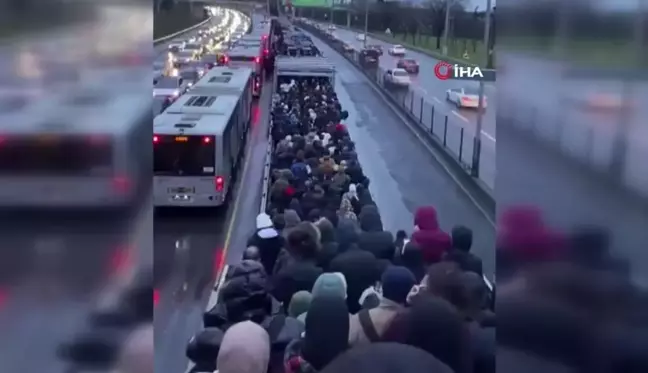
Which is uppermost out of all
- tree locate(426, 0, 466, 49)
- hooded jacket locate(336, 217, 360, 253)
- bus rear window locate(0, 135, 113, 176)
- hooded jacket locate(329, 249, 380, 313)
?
tree locate(426, 0, 466, 49)

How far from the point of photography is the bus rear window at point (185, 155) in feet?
24.2

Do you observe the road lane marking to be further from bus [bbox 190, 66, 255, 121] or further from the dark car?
the dark car

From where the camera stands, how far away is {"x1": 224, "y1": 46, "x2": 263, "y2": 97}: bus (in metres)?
15.7

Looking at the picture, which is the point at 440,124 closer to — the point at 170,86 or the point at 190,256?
the point at 170,86

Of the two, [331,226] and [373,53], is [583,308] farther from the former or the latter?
[373,53]

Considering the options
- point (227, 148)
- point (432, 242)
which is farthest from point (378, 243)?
point (227, 148)

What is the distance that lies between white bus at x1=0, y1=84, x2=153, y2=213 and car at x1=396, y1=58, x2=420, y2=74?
12.5 meters

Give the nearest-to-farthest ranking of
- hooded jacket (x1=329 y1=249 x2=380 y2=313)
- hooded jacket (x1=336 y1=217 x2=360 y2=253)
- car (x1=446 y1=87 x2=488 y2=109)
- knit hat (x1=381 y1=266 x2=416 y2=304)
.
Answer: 1. knit hat (x1=381 y1=266 x2=416 y2=304)
2. hooded jacket (x1=329 y1=249 x2=380 y2=313)
3. hooded jacket (x1=336 y1=217 x2=360 y2=253)
4. car (x1=446 y1=87 x2=488 y2=109)

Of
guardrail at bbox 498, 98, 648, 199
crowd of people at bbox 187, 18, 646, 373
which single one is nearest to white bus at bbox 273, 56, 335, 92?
guardrail at bbox 498, 98, 648, 199

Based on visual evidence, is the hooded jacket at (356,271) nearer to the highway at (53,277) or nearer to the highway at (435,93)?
the highway at (53,277)

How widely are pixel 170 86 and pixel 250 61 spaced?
6.25 feet

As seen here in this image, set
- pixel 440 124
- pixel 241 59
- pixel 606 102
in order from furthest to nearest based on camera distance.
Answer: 1. pixel 241 59
2. pixel 440 124
3. pixel 606 102

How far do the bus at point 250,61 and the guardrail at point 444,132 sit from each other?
2273 millimetres

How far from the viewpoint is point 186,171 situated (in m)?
7.51
